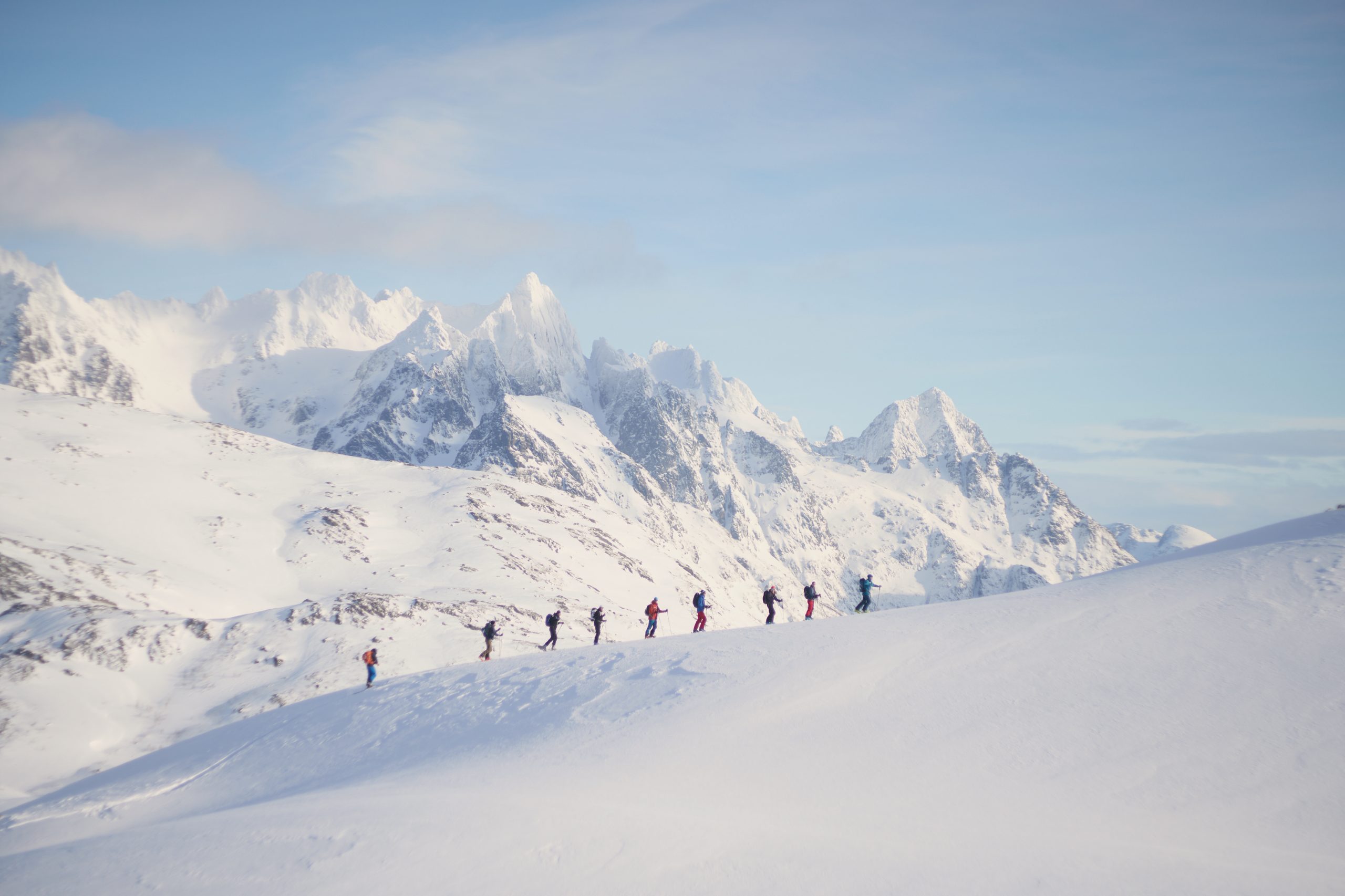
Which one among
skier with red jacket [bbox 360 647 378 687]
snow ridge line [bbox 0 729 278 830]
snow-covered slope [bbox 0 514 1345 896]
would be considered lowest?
snow ridge line [bbox 0 729 278 830]

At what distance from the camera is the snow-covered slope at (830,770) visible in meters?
14.5

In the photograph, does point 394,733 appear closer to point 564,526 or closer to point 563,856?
point 563,856

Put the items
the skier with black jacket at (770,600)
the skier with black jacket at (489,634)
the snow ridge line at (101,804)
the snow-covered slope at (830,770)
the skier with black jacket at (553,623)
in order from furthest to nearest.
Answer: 1. the skier with black jacket at (489,634)
2. the skier with black jacket at (553,623)
3. the skier with black jacket at (770,600)
4. the snow ridge line at (101,804)
5. the snow-covered slope at (830,770)

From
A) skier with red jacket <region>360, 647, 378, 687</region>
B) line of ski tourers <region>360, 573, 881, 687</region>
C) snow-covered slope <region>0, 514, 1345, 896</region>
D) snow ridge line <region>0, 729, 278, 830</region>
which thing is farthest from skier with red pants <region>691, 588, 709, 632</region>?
snow ridge line <region>0, 729, 278, 830</region>

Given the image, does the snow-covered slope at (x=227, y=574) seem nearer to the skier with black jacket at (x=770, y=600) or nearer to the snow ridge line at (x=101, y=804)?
the snow ridge line at (x=101, y=804)

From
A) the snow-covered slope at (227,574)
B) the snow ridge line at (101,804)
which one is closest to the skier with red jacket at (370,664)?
the snow ridge line at (101,804)

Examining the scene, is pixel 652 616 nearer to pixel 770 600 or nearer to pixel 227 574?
pixel 770 600

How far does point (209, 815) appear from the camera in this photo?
65.8ft

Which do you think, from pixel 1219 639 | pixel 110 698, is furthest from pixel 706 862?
pixel 110 698

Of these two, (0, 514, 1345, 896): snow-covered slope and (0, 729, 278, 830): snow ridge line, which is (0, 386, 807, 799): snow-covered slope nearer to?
(0, 729, 278, 830): snow ridge line

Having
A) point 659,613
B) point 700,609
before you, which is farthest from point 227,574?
point 700,609

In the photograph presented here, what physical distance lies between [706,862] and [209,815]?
1356 centimetres

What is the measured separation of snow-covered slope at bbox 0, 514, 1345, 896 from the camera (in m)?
14.5

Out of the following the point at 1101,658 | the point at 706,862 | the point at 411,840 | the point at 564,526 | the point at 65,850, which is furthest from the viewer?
the point at 564,526
